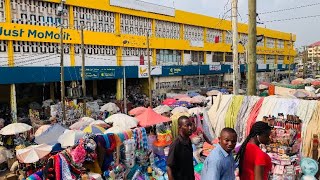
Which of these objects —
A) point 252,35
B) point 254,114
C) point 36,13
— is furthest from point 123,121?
point 36,13

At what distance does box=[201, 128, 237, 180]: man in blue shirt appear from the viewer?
3730 millimetres

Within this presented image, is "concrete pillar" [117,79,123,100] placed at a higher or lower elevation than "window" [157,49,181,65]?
lower

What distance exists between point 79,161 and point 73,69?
2028 centimetres

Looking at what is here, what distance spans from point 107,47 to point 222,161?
87.7ft

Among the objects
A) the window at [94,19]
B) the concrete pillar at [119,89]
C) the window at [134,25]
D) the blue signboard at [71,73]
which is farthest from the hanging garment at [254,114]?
the window at [134,25]

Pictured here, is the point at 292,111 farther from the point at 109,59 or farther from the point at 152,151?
the point at 109,59

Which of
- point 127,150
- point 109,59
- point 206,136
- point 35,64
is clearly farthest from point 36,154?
point 109,59

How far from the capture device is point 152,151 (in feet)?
29.1

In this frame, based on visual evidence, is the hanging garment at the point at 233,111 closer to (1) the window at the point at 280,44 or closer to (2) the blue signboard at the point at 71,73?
(2) the blue signboard at the point at 71,73

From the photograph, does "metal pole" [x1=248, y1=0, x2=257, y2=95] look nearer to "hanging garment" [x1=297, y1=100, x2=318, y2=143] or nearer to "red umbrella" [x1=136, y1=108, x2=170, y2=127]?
"hanging garment" [x1=297, y1=100, x2=318, y2=143]

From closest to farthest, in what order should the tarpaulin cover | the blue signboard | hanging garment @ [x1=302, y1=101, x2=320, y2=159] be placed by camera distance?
hanging garment @ [x1=302, y1=101, x2=320, y2=159] → the tarpaulin cover → the blue signboard

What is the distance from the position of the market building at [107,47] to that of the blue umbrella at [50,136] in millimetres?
10860

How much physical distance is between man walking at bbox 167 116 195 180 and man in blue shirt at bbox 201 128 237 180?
0.60 metres

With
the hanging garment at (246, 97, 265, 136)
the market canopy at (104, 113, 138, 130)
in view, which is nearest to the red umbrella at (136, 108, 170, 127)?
the market canopy at (104, 113, 138, 130)
